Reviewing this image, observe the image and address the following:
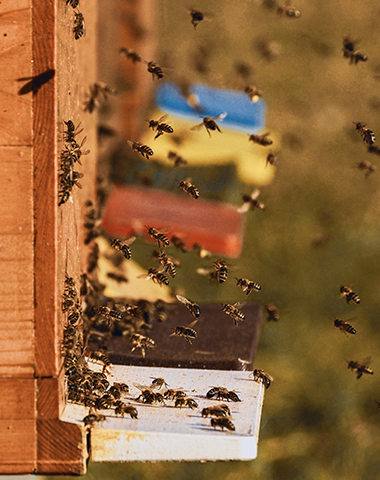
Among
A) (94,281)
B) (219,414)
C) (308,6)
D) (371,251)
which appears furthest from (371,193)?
(219,414)

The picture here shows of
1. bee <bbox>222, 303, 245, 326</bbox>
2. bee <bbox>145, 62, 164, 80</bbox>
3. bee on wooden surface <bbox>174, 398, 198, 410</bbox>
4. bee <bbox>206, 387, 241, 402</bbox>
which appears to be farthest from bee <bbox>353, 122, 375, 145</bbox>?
bee on wooden surface <bbox>174, 398, 198, 410</bbox>

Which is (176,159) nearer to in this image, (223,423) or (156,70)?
(156,70)

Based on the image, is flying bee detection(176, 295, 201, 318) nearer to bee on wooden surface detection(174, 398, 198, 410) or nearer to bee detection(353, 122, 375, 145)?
bee on wooden surface detection(174, 398, 198, 410)

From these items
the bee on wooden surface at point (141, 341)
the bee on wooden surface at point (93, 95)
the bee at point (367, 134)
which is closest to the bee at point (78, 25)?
the bee on wooden surface at point (93, 95)

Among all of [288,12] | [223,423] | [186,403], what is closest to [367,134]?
[288,12]

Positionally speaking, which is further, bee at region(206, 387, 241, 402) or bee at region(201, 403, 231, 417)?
bee at region(206, 387, 241, 402)
